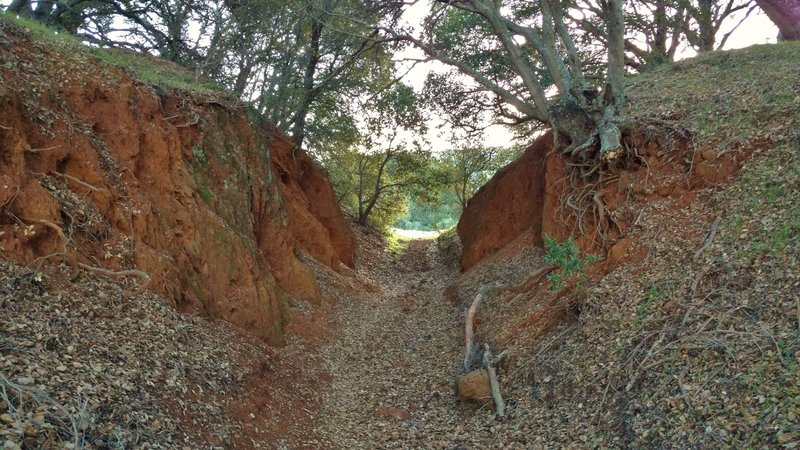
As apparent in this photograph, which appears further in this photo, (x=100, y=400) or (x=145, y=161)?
(x=145, y=161)

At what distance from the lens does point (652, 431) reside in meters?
4.92

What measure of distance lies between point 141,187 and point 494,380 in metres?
5.96

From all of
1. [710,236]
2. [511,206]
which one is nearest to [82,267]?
[710,236]

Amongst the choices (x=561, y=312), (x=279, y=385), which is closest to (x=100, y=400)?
(x=279, y=385)

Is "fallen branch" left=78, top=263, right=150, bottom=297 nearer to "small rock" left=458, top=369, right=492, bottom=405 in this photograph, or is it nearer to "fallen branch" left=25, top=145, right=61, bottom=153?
"fallen branch" left=25, top=145, right=61, bottom=153

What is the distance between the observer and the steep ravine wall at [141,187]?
19.7 feet

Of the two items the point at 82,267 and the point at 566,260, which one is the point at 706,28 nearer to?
the point at 566,260

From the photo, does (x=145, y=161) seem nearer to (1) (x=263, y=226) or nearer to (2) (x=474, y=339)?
(1) (x=263, y=226)

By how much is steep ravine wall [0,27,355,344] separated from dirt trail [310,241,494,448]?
4.75 feet

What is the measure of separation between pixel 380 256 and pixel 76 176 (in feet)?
52.1

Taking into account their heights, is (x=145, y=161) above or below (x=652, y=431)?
above

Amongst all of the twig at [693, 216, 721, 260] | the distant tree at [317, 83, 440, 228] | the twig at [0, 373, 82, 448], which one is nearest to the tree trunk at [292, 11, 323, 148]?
the distant tree at [317, 83, 440, 228]

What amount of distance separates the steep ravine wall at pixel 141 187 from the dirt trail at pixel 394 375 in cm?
145

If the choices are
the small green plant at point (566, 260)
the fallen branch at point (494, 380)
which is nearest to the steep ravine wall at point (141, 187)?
the fallen branch at point (494, 380)
